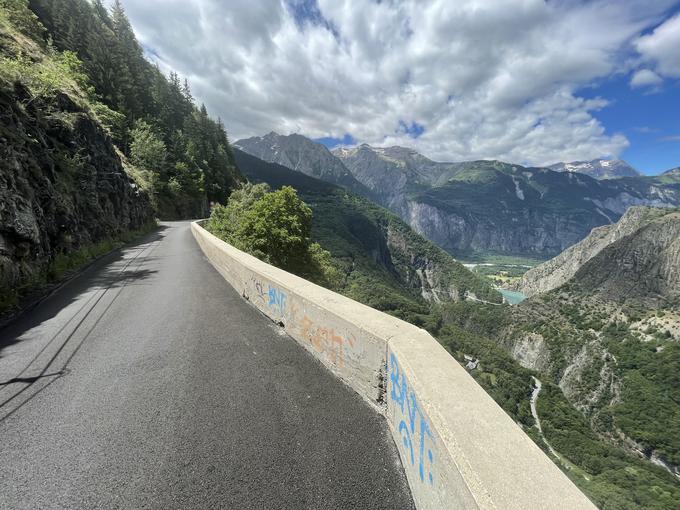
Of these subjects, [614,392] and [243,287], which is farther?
[614,392]

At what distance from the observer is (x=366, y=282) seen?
145 m

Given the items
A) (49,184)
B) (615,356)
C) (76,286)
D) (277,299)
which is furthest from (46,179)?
(615,356)

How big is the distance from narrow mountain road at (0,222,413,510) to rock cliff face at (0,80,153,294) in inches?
171

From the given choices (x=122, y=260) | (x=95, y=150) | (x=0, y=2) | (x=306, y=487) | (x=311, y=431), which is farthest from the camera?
(x=0, y=2)

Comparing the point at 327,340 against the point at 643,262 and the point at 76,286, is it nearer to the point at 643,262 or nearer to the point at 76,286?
the point at 76,286

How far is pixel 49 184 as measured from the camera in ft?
42.3

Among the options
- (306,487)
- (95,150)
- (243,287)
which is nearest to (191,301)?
(243,287)

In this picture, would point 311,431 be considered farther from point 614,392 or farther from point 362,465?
point 614,392

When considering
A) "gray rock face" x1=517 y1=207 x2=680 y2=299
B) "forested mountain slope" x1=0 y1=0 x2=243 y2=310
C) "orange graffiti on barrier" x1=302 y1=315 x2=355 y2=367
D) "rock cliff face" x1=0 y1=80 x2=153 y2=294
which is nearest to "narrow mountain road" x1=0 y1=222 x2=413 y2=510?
"orange graffiti on barrier" x1=302 y1=315 x2=355 y2=367

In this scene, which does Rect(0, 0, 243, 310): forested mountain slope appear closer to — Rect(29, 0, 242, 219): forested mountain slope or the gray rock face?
Rect(29, 0, 242, 219): forested mountain slope

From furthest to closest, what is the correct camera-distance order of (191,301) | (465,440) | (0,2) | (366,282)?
1. (366,282)
2. (0,2)
3. (191,301)
4. (465,440)

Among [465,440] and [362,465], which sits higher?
[465,440]

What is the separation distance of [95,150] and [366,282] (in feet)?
425

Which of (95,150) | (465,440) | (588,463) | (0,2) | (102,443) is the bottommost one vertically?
(588,463)
